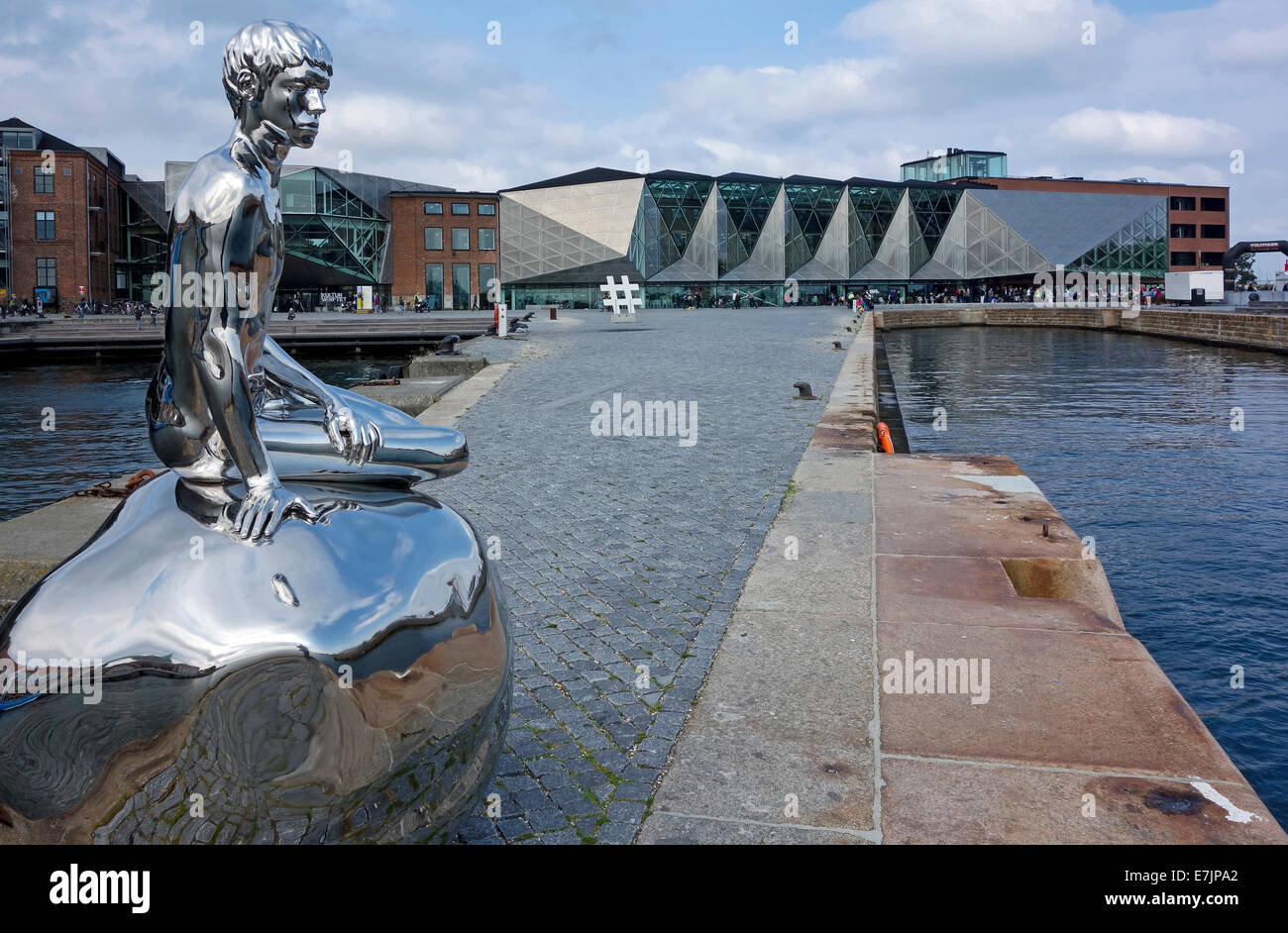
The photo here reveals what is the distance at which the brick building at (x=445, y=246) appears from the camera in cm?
7644

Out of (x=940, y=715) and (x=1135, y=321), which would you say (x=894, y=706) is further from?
(x=1135, y=321)

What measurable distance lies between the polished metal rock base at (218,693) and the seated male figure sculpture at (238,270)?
0.15 metres

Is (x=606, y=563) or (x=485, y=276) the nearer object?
(x=606, y=563)

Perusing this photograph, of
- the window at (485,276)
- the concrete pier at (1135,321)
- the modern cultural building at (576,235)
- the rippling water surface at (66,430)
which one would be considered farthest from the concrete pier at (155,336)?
the window at (485,276)

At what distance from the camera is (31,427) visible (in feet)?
65.5

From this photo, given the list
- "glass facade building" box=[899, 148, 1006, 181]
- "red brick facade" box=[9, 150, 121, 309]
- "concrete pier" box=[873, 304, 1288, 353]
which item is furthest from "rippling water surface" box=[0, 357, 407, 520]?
"glass facade building" box=[899, 148, 1006, 181]

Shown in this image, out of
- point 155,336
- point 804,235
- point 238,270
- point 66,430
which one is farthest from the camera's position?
point 804,235

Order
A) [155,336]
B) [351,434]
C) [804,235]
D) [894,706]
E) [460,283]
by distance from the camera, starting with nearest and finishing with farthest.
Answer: [351,434] < [894,706] < [155,336] < [460,283] < [804,235]

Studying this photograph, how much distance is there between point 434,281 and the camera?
254 ft

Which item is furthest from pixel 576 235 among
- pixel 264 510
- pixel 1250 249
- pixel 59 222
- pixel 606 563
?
pixel 264 510

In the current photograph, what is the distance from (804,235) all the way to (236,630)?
82710 millimetres

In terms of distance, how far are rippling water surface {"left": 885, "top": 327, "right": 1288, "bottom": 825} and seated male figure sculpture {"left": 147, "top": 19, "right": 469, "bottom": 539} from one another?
5.31 m

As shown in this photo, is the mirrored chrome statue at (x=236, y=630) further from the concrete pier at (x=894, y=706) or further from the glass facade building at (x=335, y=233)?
the glass facade building at (x=335, y=233)

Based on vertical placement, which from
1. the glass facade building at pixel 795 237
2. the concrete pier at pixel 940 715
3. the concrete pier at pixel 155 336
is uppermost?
the glass facade building at pixel 795 237
